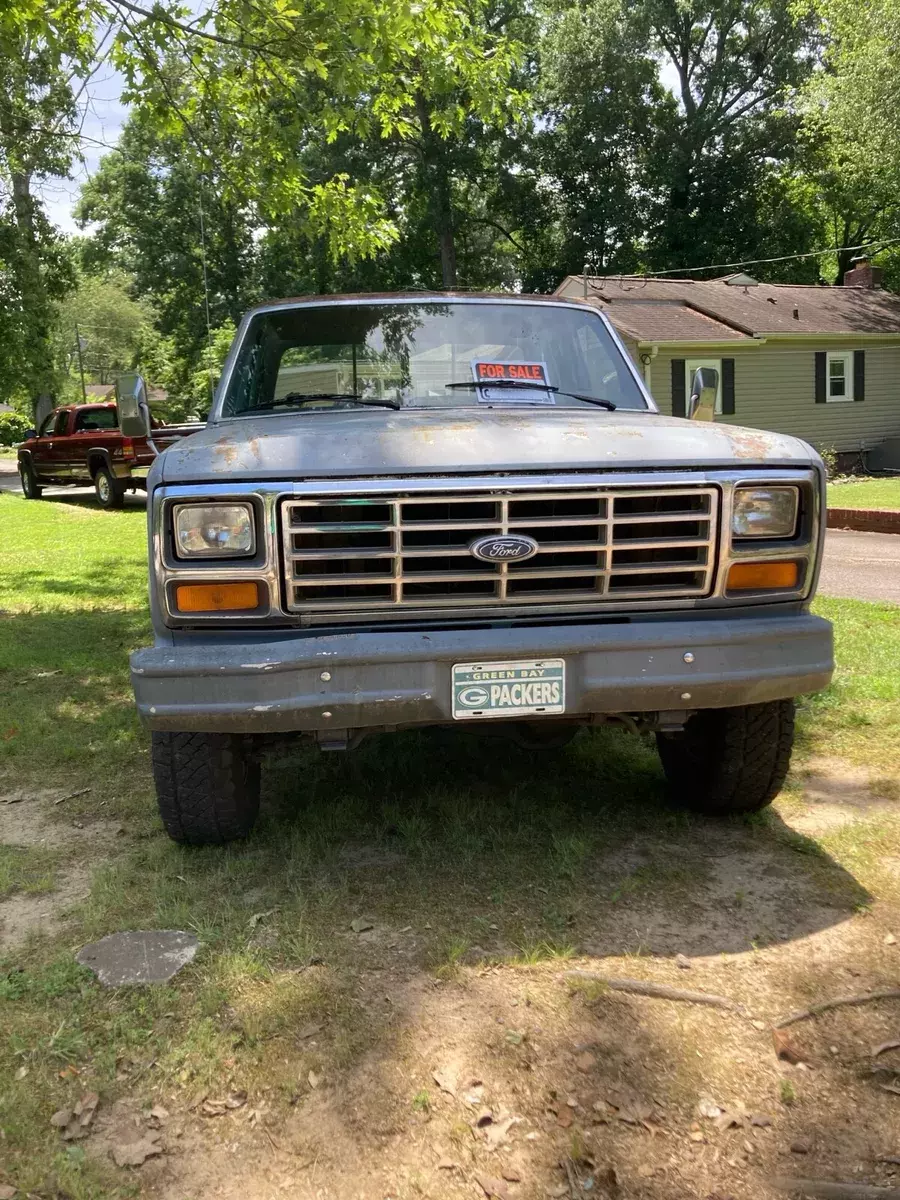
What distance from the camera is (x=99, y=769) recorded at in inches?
175

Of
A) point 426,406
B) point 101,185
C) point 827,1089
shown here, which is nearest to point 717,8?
point 101,185

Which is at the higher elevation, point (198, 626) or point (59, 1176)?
point (198, 626)

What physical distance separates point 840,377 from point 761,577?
24736mm

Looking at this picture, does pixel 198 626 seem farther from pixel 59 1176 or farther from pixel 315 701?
pixel 59 1176

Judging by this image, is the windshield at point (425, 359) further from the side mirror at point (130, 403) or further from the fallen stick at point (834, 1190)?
the fallen stick at point (834, 1190)

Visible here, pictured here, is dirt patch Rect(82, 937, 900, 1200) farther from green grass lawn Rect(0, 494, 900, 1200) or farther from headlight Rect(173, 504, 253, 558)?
headlight Rect(173, 504, 253, 558)

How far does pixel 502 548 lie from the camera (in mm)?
2922

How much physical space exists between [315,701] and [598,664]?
2.61 feet

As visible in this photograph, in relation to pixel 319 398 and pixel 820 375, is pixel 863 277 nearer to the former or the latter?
pixel 820 375

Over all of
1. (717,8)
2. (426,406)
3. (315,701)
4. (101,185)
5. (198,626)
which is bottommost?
(315,701)

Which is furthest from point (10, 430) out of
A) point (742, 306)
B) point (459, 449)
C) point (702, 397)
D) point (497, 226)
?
point (459, 449)

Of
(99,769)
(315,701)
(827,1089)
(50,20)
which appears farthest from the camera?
(50,20)

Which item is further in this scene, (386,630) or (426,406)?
(426,406)

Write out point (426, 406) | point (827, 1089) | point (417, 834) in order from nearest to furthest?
point (827, 1089), point (417, 834), point (426, 406)
